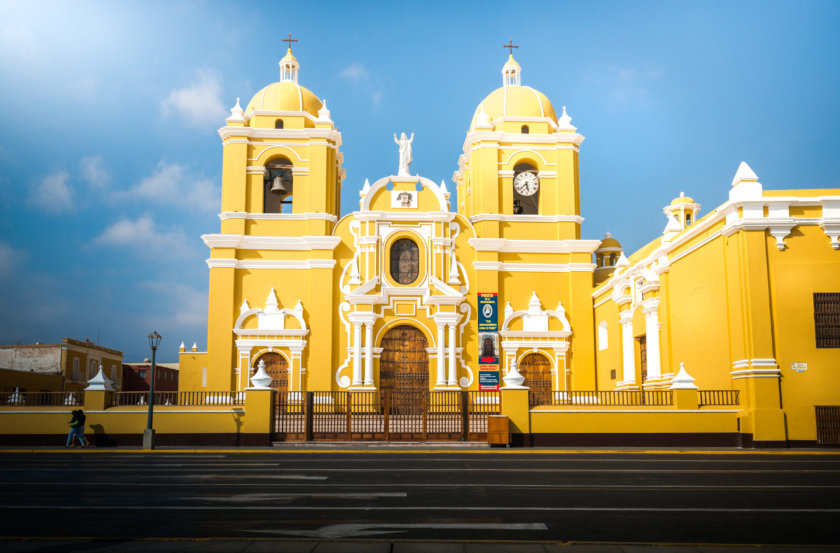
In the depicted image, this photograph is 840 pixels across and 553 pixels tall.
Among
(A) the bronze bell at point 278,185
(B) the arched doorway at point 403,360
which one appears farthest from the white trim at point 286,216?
(B) the arched doorway at point 403,360

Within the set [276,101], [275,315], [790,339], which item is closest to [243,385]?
[275,315]

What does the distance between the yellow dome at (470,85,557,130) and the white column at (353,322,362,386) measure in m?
10.5

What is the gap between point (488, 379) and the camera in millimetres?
30438

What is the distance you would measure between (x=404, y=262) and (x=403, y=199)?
8.48 ft

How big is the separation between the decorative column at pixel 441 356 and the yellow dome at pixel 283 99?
36.0 ft

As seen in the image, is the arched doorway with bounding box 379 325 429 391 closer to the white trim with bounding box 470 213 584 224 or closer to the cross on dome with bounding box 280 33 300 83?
the white trim with bounding box 470 213 584 224

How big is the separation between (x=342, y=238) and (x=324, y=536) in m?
24.8

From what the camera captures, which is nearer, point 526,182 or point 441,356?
point 441,356

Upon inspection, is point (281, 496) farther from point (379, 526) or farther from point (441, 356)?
point (441, 356)

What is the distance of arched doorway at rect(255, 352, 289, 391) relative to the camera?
3014 cm

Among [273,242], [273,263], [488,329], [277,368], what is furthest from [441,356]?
[273,242]

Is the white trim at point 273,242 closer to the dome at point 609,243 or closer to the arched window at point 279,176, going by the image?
the arched window at point 279,176

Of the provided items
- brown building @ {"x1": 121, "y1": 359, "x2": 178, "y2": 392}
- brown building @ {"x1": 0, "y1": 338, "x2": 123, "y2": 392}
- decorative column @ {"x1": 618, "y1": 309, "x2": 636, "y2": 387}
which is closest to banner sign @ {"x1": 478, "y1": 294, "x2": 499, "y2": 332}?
decorative column @ {"x1": 618, "y1": 309, "x2": 636, "y2": 387}

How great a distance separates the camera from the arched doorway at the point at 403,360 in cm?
3059
